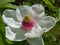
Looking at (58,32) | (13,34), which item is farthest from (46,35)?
(13,34)

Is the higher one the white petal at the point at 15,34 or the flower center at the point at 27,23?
the flower center at the point at 27,23

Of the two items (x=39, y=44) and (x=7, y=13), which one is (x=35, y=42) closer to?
(x=39, y=44)

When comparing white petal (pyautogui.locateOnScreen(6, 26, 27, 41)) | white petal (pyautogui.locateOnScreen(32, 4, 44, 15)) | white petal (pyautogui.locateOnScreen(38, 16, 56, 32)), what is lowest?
white petal (pyautogui.locateOnScreen(6, 26, 27, 41))

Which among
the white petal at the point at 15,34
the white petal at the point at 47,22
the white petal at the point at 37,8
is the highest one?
the white petal at the point at 37,8

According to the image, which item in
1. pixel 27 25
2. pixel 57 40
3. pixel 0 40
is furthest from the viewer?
pixel 57 40

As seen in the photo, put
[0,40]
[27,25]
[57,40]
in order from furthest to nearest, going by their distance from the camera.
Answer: [57,40] → [27,25] → [0,40]
